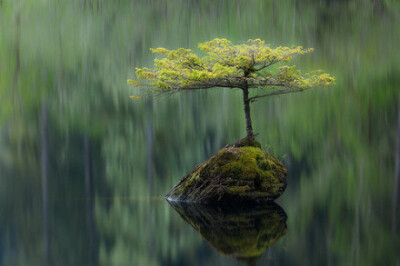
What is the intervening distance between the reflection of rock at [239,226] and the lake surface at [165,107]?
6.43 feet

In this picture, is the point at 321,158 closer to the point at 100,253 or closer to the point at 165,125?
the point at 165,125

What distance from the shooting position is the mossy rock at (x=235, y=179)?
40.7ft

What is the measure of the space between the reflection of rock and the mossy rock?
1.26 feet

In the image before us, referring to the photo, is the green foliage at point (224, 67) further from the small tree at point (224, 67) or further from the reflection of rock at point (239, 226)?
the reflection of rock at point (239, 226)

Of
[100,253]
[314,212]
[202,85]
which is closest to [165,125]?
[202,85]

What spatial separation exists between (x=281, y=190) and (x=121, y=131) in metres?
14.8

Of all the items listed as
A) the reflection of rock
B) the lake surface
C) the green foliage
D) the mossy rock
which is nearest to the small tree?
the green foliage

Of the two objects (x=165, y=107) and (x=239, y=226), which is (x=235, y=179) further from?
(x=165, y=107)

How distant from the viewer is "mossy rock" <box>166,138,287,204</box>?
12.4m

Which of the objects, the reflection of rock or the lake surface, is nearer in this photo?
the reflection of rock

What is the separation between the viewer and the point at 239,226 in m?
9.37

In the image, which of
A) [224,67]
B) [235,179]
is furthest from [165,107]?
[235,179]

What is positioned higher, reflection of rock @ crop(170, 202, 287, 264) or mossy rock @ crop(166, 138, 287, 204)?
mossy rock @ crop(166, 138, 287, 204)

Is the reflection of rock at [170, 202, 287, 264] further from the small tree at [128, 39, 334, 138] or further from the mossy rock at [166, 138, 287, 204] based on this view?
the small tree at [128, 39, 334, 138]
